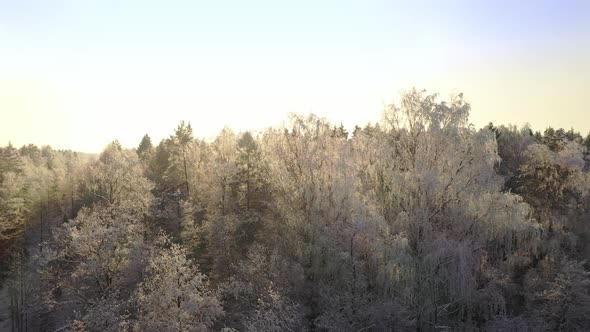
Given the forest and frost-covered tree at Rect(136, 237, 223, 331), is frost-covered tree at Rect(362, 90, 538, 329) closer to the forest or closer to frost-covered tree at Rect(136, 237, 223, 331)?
the forest

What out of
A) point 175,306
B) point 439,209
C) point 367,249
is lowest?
point 175,306

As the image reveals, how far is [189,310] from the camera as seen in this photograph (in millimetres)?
22578

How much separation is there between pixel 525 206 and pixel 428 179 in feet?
19.8

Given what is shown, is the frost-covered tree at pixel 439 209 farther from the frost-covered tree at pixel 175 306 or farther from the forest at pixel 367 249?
the frost-covered tree at pixel 175 306

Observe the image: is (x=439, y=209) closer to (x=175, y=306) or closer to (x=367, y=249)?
(x=367, y=249)

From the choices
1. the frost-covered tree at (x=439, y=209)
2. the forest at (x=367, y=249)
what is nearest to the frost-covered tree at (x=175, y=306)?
the forest at (x=367, y=249)

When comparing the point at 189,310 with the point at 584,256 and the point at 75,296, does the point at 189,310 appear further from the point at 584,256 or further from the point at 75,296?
the point at 584,256

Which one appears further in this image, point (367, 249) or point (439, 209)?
point (439, 209)

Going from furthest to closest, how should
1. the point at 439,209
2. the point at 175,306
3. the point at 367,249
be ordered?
the point at 439,209
the point at 367,249
the point at 175,306

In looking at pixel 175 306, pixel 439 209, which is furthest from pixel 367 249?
pixel 175 306

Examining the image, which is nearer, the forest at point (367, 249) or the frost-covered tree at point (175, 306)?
the frost-covered tree at point (175, 306)

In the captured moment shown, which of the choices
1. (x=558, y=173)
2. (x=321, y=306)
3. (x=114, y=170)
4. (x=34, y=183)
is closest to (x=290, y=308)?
(x=321, y=306)

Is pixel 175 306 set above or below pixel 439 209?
below

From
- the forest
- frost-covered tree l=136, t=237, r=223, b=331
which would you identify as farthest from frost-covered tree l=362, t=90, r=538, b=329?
frost-covered tree l=136, t=237, r=223, b=331
